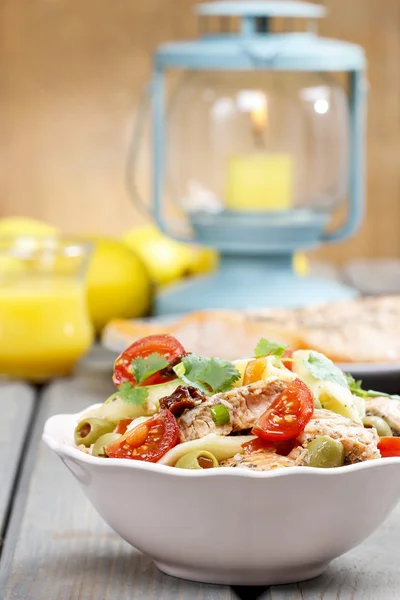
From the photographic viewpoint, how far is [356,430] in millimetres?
903

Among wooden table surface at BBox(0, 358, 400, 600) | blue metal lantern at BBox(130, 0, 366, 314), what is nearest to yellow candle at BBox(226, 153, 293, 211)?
blue metal lantern at BBox(130, 0, 366, 314)

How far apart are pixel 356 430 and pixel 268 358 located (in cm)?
10

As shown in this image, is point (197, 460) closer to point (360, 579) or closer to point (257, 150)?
point (360, 579)

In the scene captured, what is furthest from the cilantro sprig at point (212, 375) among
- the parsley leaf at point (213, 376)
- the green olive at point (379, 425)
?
the green olive at point (379, 425)

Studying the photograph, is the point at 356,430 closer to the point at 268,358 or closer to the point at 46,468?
the point at 268,358

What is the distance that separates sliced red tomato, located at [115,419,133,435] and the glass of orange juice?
33.5 inches

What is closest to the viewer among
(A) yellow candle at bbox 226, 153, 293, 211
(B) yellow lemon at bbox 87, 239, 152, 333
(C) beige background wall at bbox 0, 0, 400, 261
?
(B) yellow lemon at bbox 87, 239, 152, 333

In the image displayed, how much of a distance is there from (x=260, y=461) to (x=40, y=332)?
98 cm

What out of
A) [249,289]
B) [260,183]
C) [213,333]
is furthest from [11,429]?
[260,183]

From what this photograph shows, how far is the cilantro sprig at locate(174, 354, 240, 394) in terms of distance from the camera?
0.94 metres

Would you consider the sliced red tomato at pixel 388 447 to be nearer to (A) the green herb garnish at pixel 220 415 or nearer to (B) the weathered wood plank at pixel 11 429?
(A) the green herb garnish at pixel 220 415

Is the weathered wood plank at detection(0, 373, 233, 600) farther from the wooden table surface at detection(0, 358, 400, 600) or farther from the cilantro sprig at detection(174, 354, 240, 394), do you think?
the cilantro sprig at detection(174, 354, 240, 394)

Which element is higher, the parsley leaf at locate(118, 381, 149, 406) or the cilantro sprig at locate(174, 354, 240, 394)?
the cilantro sprig at locate(174, 354, 240, 394)

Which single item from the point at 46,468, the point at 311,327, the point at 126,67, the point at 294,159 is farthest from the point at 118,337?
the point at 126,67
